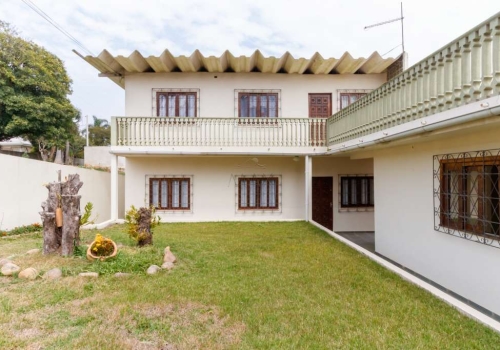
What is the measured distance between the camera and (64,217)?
5.82 meters

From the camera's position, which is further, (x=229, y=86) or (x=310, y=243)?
(x=229, y=86)

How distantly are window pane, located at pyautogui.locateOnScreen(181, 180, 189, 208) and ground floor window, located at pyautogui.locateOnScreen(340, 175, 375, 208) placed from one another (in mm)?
6448

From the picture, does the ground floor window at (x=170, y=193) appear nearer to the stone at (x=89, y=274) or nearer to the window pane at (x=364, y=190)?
the stone at (x=89, y=274)

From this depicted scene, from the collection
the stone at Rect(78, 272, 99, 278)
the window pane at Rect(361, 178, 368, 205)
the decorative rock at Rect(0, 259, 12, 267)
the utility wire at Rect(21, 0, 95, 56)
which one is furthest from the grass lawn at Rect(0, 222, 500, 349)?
the utility wire at Rect(21, 0, 95, 56)

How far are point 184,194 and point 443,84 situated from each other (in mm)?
9661

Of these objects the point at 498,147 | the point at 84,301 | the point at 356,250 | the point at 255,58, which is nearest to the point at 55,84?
the point at 255,58

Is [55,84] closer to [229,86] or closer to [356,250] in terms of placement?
[229,86]

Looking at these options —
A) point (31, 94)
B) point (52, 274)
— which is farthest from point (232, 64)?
point (31, 94)

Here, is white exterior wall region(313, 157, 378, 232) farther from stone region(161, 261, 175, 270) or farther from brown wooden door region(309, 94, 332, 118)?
stone region(161, 261, 175, 270)

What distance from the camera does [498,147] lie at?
460 centimetres

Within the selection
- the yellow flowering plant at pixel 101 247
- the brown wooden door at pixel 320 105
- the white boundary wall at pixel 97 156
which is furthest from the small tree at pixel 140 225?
the white boundary wall at pixel 97 156

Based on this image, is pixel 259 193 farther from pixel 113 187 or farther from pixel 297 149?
pixel 113 187

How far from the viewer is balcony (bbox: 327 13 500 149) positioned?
3998 millimetres

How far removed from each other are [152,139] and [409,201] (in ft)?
28.0
